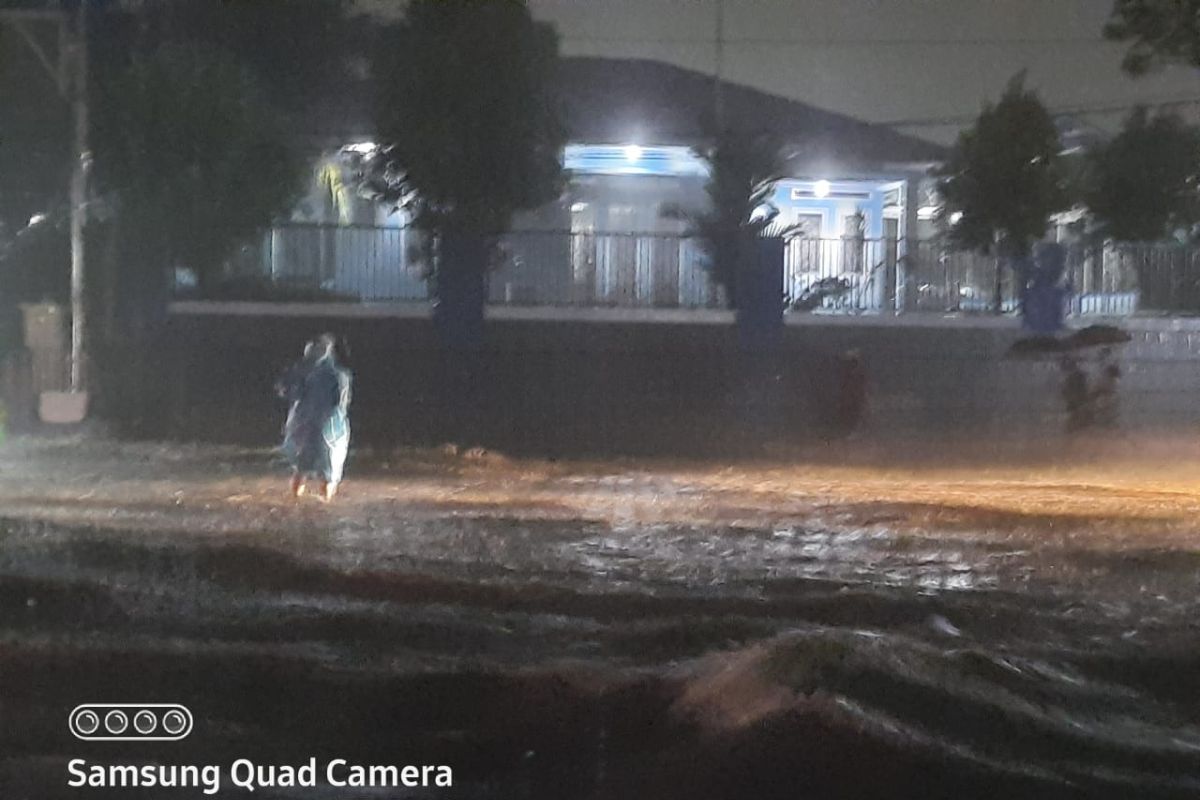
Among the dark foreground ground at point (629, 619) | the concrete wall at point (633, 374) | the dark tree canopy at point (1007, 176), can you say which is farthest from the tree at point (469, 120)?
the dark tree canopy at point (1007, 176)

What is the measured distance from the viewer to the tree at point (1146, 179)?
3238mm

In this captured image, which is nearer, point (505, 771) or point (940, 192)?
point (505, 771)

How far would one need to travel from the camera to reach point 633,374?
144 inches

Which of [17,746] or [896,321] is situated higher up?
[896,321]

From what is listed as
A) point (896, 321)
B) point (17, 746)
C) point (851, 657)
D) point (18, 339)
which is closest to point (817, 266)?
point (896, 321)

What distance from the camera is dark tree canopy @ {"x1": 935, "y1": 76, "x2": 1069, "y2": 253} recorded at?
3.14 metres

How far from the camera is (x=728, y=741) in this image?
9.84 ft

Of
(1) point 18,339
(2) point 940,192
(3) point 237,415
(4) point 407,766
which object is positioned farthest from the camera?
(3) point 237,415

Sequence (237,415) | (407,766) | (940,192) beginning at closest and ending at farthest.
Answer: (407,766), (940,192), (237,415)

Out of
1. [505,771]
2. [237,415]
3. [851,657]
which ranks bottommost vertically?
[505,771]

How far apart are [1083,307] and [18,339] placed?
2555mm

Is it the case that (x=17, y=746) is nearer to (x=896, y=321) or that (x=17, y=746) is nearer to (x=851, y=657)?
(x=851, y=657)

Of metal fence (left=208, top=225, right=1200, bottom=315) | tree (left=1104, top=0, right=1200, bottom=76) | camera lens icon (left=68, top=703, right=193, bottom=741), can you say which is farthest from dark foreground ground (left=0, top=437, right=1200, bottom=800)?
tree (left=1104, top=0, right=1200, bottom=76)

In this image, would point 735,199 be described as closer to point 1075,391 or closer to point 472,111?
point 472,111
